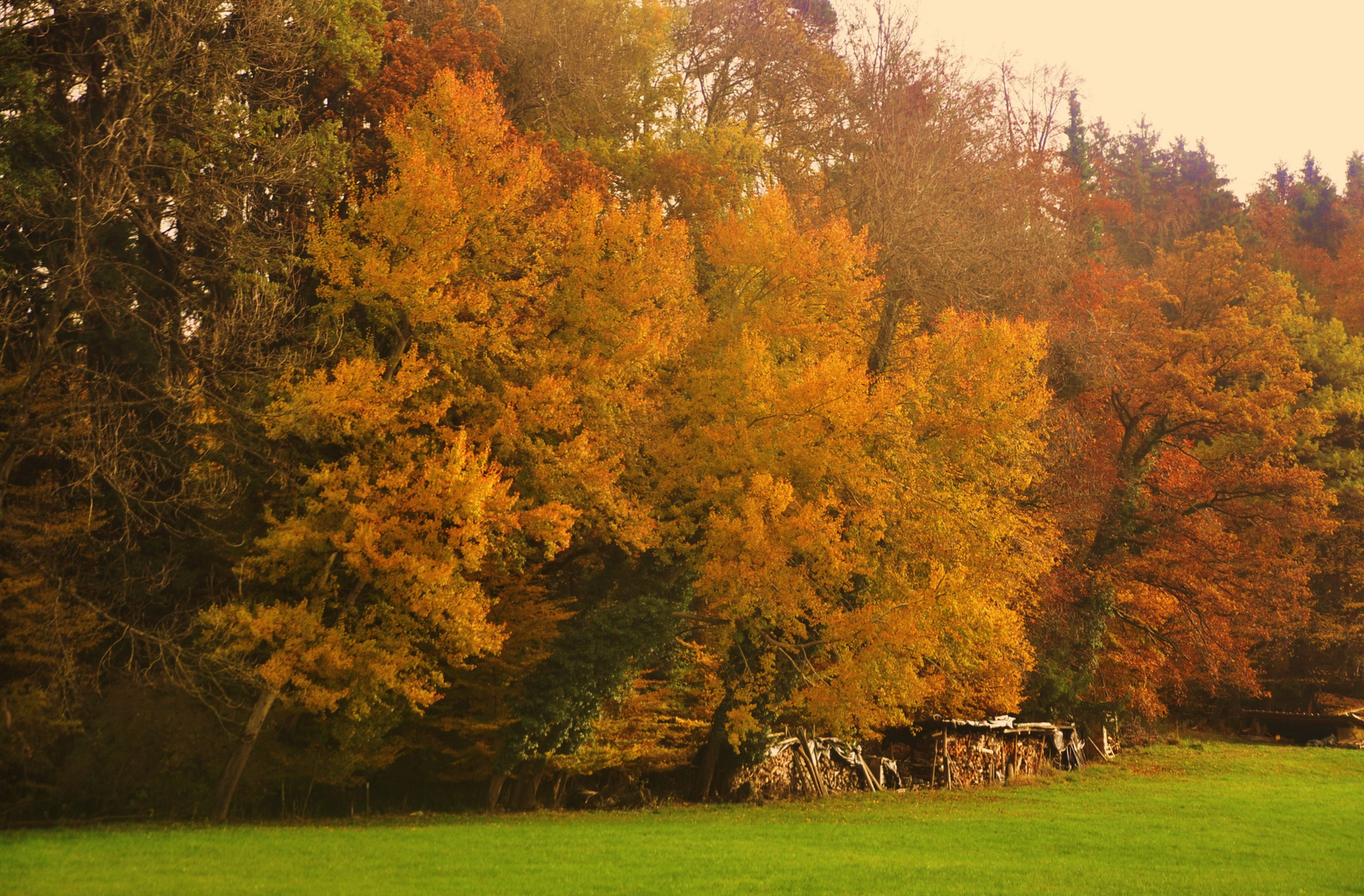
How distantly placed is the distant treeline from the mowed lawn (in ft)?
8.14

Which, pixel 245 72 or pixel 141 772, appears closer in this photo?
pixel 141 772

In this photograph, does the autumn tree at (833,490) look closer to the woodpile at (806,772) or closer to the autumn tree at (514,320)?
the woodpile at (806,772)

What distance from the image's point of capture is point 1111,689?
3284 cm

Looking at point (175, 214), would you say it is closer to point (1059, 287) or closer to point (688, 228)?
point (688, 228)

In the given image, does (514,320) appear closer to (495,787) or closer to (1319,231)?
(495,787)

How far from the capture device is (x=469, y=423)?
21.0 m

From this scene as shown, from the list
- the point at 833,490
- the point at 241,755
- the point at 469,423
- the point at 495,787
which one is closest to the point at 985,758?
the point at 833,490

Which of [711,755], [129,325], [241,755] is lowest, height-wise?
[711,755]

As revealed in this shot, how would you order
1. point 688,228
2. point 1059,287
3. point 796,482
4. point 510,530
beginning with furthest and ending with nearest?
point 1059,287, point 688,228, point 796,482, point 510,530

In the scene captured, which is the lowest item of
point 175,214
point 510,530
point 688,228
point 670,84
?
point 510,530

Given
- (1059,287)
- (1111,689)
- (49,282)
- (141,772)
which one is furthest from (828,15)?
(141,772)

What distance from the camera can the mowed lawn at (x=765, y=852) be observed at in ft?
40.6

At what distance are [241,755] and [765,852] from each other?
9511 mm

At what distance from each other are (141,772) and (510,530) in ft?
24.9
